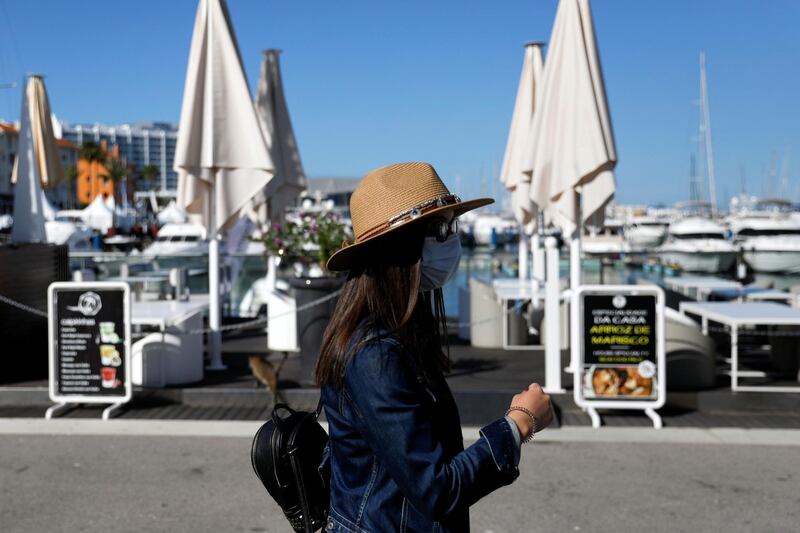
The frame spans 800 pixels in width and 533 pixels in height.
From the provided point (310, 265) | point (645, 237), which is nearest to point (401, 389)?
point (310, 265)

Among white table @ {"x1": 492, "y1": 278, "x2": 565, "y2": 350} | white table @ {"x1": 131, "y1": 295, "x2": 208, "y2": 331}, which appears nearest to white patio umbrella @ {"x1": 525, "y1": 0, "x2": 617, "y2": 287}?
white table @ {"x1": 492, "y1": 278, "x2": 565, "y2": 350}

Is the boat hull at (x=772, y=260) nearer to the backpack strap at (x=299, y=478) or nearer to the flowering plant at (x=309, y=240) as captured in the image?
the flowering plant at (x=309, y=240)

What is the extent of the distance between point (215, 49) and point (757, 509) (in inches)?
275

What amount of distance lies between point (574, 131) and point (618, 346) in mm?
2556

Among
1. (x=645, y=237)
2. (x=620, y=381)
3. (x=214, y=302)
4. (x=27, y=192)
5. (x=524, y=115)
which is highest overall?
(x=524, y=115)

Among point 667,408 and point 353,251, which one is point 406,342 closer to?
point 353,251

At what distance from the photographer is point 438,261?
2.25 m

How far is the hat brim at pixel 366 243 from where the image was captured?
7.00ft

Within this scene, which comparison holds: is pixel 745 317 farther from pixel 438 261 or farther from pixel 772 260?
pixel 772 260

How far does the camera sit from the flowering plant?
9797mm

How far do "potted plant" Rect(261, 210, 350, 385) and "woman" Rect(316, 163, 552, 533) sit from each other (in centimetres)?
548

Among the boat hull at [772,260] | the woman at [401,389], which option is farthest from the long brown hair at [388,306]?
the boat hull at [772,260]

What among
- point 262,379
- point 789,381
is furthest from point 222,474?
point 789,381

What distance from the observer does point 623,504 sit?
213 inches
